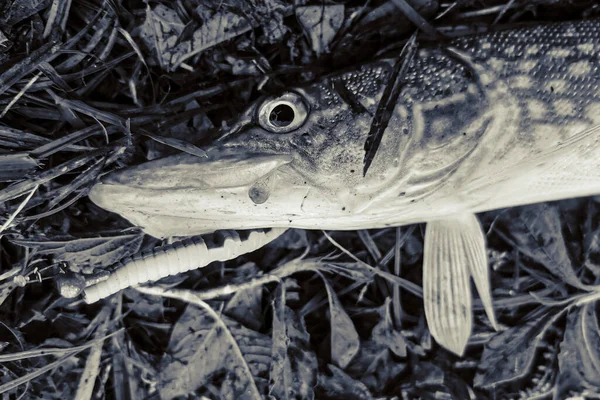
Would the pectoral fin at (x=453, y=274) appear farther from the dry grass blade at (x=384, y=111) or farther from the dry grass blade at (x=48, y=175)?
the dry grass blade at (x=48, y=175)

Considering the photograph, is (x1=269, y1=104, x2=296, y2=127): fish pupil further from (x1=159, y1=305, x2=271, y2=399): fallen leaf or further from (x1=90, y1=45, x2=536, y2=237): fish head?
(x1=159, y1=305, x2=271, y2=399): fallen leaf

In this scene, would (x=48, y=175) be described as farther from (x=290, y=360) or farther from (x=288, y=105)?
(x=290, y=360)

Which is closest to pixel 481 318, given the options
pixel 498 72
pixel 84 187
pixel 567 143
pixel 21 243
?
pixel 567 143

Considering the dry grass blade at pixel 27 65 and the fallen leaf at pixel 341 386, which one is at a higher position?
the dry grass blade at pixel 27 65

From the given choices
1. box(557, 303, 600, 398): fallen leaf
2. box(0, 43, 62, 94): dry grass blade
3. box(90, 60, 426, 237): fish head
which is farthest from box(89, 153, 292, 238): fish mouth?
box(557, 303, 600, 398): fallen leaf

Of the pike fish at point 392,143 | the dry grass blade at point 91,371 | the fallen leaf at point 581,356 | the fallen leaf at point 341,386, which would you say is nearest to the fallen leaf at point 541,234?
the fallen leaf at point 581,356

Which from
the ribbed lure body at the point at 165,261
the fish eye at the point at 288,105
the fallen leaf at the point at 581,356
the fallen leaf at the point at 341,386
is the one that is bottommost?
the fallen leaf at the point at 341,386

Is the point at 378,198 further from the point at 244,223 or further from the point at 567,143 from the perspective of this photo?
the point at 567,143
